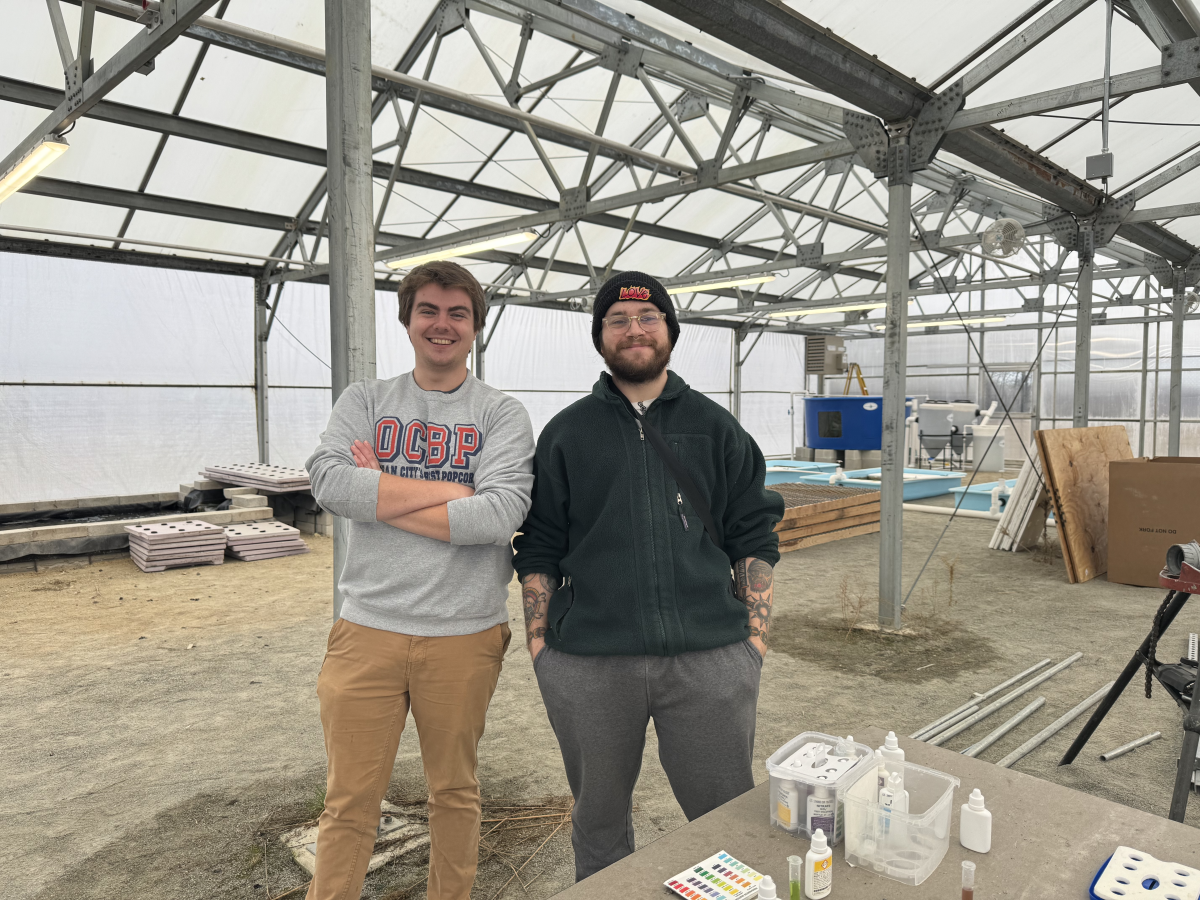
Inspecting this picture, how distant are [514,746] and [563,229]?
9.68 meters

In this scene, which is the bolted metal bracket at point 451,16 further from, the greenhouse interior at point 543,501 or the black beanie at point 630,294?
the black beanie at point 630,294

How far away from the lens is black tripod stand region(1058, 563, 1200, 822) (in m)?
2.50

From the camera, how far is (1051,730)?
3873 mm

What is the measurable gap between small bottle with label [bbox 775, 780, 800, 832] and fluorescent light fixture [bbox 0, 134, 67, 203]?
21.6 feet

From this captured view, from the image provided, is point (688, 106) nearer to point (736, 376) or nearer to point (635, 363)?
point (635, 363)

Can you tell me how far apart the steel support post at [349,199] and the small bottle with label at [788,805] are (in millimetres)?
1833

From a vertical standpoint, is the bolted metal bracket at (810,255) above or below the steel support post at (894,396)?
above

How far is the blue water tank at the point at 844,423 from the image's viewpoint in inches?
663

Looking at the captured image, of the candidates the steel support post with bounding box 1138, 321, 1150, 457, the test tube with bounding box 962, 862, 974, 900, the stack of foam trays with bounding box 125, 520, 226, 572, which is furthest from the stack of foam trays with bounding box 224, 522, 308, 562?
the steel support post with bounding box 1138, 321, 1150, 457

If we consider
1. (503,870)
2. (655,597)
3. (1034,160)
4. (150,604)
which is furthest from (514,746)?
(1034,160)

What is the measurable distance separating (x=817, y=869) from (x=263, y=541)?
840cm

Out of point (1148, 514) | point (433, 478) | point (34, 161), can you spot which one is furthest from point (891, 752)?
point (34, 161)

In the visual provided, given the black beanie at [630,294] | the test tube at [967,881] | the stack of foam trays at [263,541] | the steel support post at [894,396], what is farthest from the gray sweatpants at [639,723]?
the stack of foam trays at [263,541]

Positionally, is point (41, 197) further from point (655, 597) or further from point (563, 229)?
point (655, 597)
